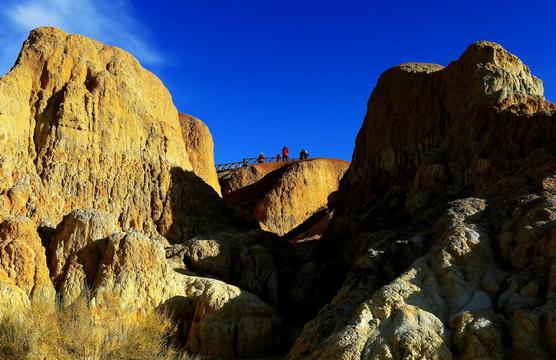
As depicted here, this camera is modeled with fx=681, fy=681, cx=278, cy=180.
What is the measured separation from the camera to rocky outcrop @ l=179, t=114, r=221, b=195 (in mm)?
47062

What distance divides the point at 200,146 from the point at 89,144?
17182mm

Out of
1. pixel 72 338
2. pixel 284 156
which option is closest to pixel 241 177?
pixel 284 156

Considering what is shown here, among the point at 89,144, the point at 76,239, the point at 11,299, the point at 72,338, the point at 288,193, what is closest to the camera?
the point at 72,338

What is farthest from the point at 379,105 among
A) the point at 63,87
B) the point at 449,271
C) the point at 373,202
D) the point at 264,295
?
the point at 449,271

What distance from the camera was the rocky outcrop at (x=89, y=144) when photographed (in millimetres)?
29188

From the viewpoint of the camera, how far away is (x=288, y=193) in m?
57.6

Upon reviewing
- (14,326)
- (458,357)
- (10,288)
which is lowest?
(458,357)

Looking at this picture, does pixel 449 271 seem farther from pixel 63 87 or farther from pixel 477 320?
pixel 63 87

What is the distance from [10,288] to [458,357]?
14154mm

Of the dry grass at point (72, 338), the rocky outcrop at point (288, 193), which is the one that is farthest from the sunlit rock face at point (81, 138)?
the rocky outcrop at point (288, 193)

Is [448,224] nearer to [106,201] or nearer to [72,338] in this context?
[72,338]

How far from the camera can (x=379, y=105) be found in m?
37.9

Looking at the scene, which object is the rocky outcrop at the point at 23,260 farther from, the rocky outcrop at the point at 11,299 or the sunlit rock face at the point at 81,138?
the sunlit rock face at the point at 81,138

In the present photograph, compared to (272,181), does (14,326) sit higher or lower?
lower
